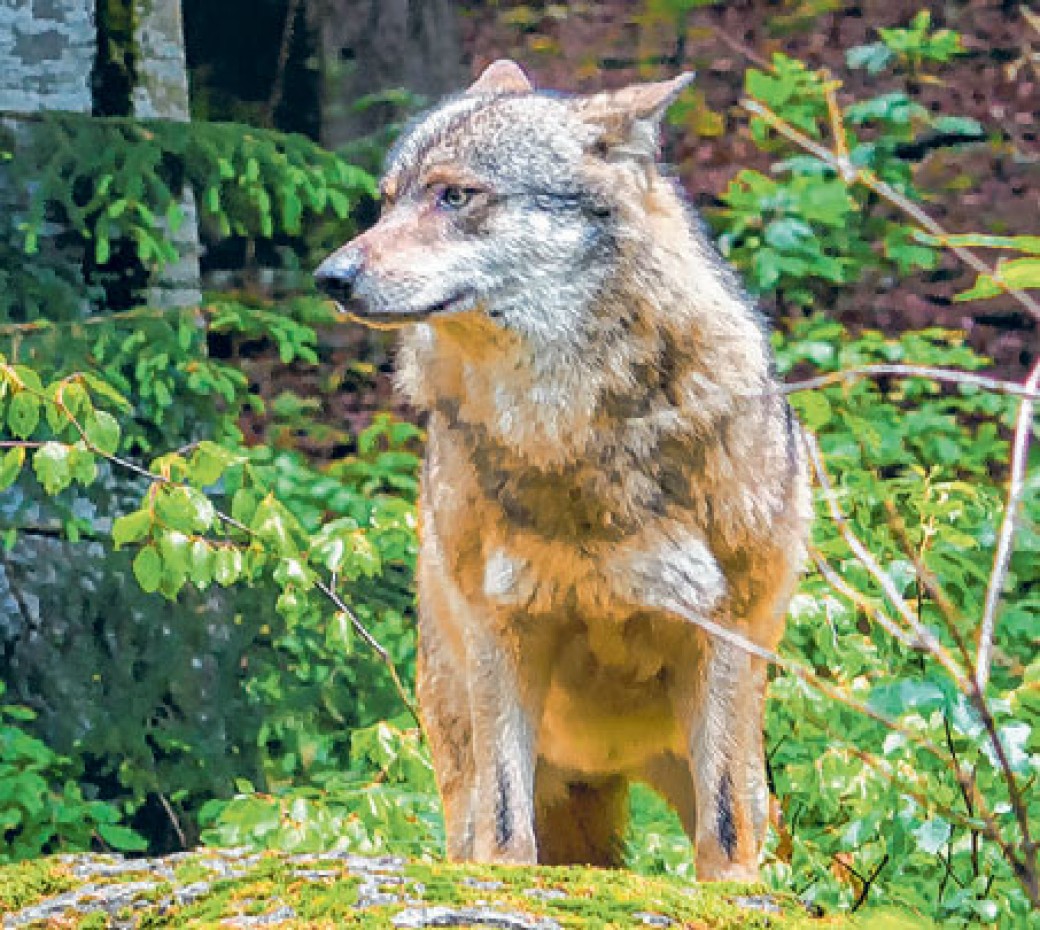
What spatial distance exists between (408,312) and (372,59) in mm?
6103

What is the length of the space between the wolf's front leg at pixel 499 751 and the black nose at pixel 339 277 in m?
0.84

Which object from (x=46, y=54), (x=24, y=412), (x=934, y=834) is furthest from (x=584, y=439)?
(x=46, y=54)

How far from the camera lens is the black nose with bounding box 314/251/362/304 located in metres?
3.43

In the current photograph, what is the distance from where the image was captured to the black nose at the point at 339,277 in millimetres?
3432

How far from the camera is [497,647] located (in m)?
3.76

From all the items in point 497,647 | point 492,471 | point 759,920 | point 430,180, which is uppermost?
point 430,180

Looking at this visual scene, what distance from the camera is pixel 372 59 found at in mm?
9258

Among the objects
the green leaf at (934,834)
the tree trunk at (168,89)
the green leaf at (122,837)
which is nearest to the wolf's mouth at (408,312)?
the green leaf at (934,834)

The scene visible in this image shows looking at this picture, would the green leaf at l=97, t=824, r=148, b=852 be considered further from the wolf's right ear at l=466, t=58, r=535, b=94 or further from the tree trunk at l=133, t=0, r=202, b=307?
the wolf's right ear at l=466, t=58, r=535, b=94

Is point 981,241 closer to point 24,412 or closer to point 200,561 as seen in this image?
point 200,561

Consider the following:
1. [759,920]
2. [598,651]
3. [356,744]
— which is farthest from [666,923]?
[356,744]

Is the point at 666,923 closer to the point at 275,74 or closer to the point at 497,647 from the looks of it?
the point at 497,647

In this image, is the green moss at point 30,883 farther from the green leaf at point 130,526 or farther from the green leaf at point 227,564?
the green leaf at point 227,564

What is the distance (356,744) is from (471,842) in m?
0.93
